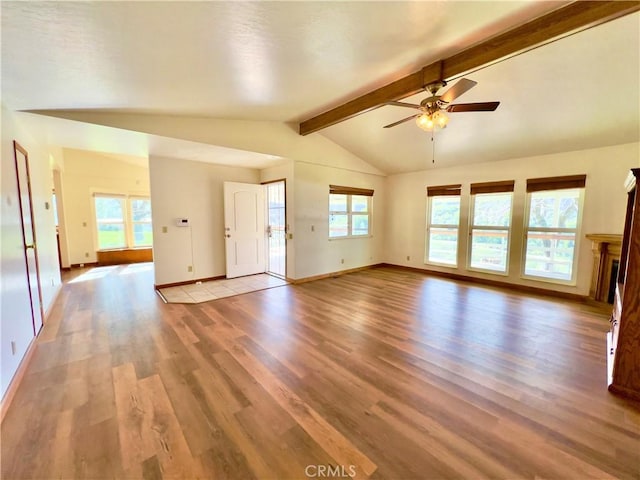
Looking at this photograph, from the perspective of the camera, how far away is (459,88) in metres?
2.33

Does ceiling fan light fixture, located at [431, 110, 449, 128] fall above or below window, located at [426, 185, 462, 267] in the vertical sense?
above

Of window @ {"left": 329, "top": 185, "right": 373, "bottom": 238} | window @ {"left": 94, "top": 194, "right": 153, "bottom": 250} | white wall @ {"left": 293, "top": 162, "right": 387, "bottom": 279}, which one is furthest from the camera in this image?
window @ {"left": 94, "top": 194, "right": 153, "bottom": 250}

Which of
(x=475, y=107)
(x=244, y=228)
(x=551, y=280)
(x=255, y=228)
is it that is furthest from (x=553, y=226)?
(x=244, y=228)

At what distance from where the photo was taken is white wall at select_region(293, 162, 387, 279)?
5164 mm

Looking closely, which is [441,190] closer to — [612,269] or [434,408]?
[612,269]

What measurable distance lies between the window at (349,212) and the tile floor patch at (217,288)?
69.0 inches

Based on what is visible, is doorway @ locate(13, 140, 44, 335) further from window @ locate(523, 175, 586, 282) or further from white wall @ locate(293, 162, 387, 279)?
window @ locate(523, 175, 586, 282)

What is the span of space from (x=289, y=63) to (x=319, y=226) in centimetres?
342

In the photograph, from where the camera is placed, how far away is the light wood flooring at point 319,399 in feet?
4.75

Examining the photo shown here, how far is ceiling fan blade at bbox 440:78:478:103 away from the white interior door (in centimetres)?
411

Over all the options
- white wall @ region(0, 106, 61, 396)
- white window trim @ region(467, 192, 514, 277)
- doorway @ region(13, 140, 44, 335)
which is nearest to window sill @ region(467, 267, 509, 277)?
white window trim @ region(467, 192, 514, 277)

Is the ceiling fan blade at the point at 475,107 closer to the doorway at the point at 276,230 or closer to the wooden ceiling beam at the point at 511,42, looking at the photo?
the wooden ceiling beam at the point at 511,42

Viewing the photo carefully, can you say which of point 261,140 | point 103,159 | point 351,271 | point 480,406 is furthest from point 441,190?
point 103,159

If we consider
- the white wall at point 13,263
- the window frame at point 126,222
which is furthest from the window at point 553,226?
the window frame at point 126,222
